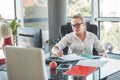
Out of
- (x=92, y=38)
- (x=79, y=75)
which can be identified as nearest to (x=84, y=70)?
(x=79, y=75)

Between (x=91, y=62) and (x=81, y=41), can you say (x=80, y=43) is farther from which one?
(x=91, y=62)

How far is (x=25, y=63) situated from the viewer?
1.82 m

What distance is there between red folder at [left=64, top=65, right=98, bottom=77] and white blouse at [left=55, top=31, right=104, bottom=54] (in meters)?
0.87

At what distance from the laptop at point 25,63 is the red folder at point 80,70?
317 mm

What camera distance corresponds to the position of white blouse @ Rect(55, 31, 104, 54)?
3.10 metres

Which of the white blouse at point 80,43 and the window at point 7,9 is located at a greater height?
the window at point 7,9

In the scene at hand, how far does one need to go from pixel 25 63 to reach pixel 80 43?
141 centimetres

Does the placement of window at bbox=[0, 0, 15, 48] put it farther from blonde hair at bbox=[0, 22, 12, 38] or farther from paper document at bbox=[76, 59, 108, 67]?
paper document at bbox=[76, 59, 108, 67]

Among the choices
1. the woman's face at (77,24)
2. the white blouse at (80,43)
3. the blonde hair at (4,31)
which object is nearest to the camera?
the blonde hair at (4,31)

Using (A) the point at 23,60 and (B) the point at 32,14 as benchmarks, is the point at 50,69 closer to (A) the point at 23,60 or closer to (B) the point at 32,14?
(A) the point at 23,60

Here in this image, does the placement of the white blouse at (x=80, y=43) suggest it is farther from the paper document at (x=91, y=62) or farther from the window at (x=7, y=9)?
the window at (x=7, y=9)

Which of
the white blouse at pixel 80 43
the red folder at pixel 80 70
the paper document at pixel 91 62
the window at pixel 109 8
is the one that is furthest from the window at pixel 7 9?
the red folder at pixel 80 70

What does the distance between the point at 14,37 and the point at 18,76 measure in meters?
1.18

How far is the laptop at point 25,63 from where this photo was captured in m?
1.74
